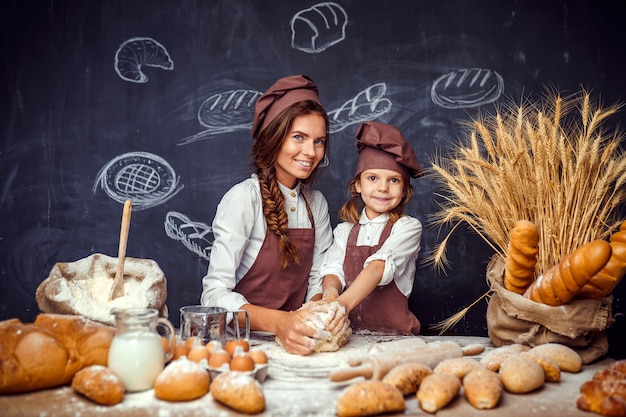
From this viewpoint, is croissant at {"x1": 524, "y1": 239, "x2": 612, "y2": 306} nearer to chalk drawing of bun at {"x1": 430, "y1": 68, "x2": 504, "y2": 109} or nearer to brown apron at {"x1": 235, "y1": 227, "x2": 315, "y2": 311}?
brown apron at {"x1": 235, "y1": 227, "x2": 315, "y2": 311}

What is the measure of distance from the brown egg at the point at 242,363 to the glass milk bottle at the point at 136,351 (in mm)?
178

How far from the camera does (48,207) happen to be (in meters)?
→ 2.99

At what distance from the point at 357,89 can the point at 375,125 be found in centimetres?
Result: 70

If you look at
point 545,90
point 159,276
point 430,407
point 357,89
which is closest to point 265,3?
point 357,89

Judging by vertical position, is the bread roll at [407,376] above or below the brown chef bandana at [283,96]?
below

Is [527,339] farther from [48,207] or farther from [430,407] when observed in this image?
[48,207]

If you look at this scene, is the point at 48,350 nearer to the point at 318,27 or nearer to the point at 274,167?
the point at 274,167

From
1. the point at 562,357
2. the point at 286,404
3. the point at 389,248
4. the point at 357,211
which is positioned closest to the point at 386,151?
the point at 357,211

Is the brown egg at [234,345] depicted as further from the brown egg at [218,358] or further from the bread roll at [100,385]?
the bread roll at [100,385]

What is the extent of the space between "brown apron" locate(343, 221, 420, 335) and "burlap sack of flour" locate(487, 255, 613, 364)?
653mm

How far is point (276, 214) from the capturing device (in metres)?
2.42

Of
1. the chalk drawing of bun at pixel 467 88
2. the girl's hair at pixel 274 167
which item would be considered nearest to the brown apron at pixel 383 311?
the girl's hair at pixel 274 167

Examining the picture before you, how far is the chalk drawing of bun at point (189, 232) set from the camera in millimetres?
3070

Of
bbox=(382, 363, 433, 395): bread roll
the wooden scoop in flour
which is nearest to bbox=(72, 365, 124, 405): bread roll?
the wooden scoop in flour
